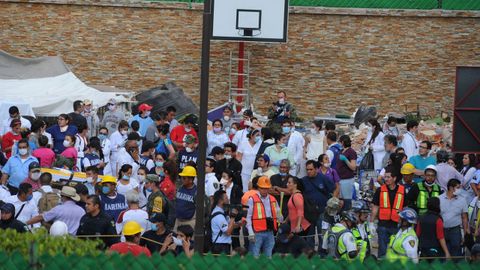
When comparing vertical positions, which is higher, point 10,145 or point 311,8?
point 311,8

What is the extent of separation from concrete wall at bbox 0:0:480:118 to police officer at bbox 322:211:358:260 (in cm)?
1726

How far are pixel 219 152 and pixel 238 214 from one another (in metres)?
3.51

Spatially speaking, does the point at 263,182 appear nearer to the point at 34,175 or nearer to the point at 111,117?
the point at 34,175


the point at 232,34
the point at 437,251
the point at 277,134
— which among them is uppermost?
the point at 232,34

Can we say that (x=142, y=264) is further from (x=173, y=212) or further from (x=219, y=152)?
(x=219, y=152)

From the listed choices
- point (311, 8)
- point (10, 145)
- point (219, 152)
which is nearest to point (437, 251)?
point (219, 152)

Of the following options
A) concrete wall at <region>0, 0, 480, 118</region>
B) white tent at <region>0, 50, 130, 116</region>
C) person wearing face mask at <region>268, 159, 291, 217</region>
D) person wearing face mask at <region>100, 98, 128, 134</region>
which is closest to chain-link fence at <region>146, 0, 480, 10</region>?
concrete wall at <region>0, 0, 480, 118</region>

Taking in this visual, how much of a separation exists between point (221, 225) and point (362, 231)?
6.66 ft

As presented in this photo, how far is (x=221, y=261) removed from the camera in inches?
333

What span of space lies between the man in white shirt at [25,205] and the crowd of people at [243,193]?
14 millimetres

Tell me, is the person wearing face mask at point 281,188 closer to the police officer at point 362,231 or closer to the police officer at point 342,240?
the police officer at point 362,231

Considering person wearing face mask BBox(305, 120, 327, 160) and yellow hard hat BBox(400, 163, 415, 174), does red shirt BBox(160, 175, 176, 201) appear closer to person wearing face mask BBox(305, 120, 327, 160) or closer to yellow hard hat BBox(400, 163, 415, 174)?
yellow hard hat BBox(400, 163, 415, 174)

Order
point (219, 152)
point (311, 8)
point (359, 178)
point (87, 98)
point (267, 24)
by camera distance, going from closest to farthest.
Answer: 1. point (219, 152)
2. point (359, 178)
3. point (87, 98)
4. point (267, 24)
5. point (311, 8)

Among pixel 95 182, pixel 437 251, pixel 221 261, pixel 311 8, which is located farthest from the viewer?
pixel 311 8
